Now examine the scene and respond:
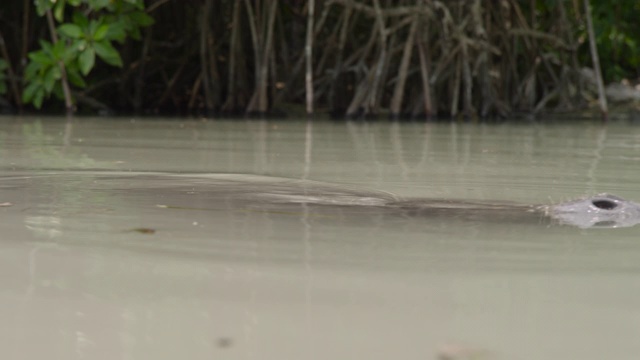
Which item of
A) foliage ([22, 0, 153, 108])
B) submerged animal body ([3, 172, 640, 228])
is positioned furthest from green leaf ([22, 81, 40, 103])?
submerged animal body ([3, 172, 640, 228])

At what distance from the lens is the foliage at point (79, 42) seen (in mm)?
7289

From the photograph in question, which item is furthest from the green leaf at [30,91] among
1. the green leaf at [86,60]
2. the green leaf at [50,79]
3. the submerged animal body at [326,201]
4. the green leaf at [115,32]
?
the submerged animal body at [326,201]

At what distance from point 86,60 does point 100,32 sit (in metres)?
0.20

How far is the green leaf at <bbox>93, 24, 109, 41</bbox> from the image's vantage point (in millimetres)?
7349

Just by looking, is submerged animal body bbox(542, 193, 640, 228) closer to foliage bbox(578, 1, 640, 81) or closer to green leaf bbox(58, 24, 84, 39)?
green leaf bbox(58, 24, 84, 39)

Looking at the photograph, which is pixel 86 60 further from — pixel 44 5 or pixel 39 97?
pixel 39 97

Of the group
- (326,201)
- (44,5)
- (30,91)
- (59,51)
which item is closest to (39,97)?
(30,91)

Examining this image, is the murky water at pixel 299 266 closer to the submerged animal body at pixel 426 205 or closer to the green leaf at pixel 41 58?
the submerged animal body at pixel 426 205

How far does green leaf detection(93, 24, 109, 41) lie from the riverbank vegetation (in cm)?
2

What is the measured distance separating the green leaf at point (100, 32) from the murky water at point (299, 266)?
3.20m

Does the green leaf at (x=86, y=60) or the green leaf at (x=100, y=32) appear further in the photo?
the green leaf at (x=100, y=32)

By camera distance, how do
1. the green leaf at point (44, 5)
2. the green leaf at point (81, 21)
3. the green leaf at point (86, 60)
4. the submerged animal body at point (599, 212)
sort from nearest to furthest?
the submerged animal body at point (599, 212)
the green leaf at point (44, 5)
the green leaf at point (86, 60)
the green leaf at point (81, 21)

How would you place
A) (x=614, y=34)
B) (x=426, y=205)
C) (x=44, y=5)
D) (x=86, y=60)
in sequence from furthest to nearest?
(x=614, y=34) → (x=86, y=60) → (x=44, y=5) → (x=426, y=205)

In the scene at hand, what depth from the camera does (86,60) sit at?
7285mm
